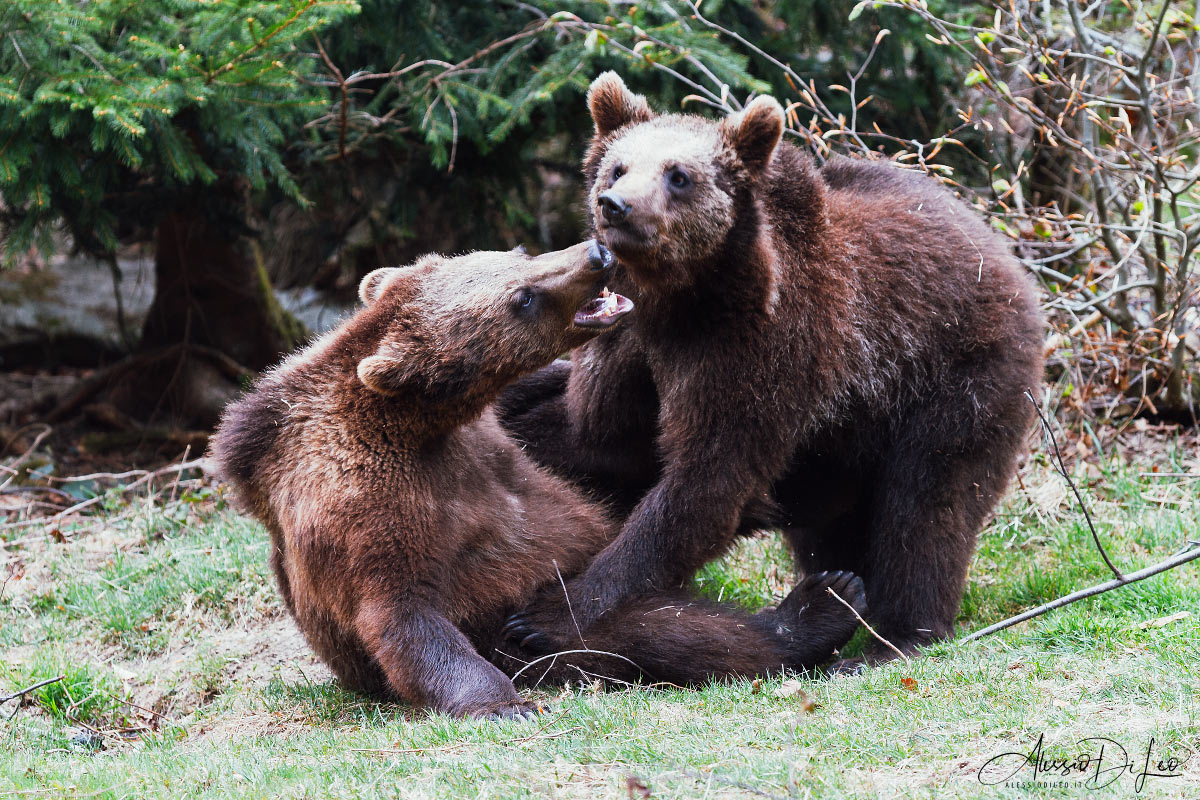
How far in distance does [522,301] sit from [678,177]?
95 cm

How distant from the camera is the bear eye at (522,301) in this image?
5.80m

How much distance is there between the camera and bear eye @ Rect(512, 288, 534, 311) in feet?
19.0

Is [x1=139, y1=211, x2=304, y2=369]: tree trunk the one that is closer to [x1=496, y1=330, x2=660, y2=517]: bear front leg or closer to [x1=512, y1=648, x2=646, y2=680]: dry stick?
[x1=496, y1=330, x2=660, y2=517]: bear front leg

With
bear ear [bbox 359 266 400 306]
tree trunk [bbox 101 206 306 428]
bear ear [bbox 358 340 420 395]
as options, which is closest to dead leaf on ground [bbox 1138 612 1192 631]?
bear ear [bbox 358 340 420 395]

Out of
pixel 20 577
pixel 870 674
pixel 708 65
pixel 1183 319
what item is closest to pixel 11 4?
pixel 20 577

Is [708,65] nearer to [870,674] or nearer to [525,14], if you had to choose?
[525,14]

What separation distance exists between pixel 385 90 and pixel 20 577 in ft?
14.7

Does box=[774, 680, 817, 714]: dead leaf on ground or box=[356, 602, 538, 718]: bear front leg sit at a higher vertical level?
box=[356, 602, 538, 718]: bear front leg

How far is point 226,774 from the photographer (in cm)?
475

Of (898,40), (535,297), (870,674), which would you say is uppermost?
(898,40)

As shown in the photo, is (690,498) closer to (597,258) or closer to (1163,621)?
(597,258)

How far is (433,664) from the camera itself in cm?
527

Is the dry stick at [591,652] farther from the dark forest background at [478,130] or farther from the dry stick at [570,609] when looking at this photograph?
the dark forest background at [478,130]

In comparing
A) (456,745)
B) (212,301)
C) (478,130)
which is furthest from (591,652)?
(212,301)
